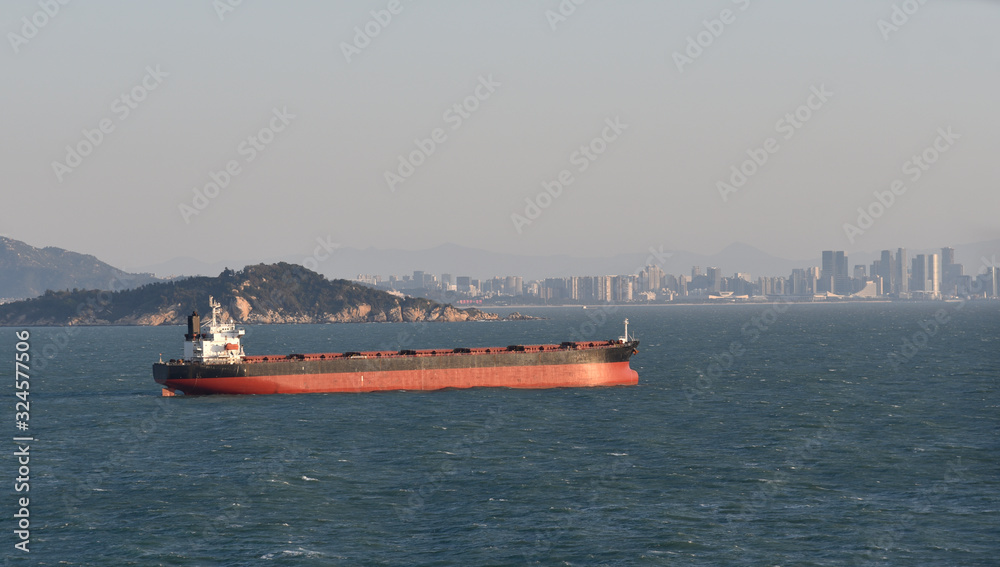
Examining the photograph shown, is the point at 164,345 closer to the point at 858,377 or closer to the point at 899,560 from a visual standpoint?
the point at 858,377

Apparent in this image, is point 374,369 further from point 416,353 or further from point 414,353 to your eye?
point 416,353

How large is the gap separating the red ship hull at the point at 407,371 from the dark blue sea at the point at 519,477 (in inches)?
72.1

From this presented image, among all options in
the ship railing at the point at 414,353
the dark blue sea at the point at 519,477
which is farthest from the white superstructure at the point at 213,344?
the dark blue sea at the point at 519,477

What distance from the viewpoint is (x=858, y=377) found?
85.1 metres

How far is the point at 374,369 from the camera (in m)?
74.1

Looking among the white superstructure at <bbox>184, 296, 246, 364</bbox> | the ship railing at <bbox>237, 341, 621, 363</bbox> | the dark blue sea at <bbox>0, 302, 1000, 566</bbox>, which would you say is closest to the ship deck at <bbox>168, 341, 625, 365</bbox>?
the ship railing at <bbox>237, 341, 621, 363</bbox>

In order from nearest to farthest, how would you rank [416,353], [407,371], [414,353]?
[407,371] → [414,353] → [416,353]

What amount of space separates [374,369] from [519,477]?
34409 millimetres

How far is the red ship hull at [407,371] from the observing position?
70.8 m

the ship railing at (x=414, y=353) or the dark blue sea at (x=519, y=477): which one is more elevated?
the ship railing at (x=414, y=353)

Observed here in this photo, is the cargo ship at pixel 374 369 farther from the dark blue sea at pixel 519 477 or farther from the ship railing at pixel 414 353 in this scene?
the dark blue sea at pixel 519 477

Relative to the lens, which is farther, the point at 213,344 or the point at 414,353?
the point at 414,353

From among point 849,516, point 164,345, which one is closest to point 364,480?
point 849,516

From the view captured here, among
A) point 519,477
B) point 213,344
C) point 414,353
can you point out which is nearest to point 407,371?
point 414,353
